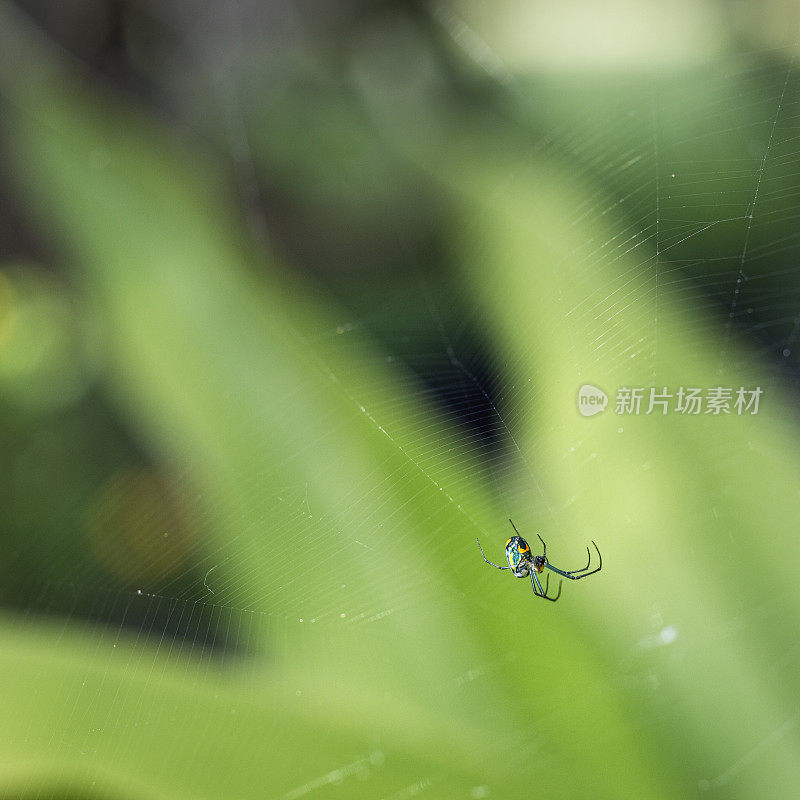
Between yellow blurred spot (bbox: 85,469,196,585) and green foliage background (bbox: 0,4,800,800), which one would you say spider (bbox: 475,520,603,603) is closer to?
green foliage background (bbox: 0,4,800,800)

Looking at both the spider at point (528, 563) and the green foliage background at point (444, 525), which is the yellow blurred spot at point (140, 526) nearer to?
the green foliage background at point (444, 525)

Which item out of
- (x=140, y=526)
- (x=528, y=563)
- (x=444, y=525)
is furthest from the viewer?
(x=140, y=526)

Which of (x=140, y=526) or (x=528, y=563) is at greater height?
(x=140, y=526)

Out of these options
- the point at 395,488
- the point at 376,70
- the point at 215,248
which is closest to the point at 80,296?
the point at 215,248

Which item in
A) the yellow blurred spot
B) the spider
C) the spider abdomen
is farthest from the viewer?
the yellow blurred spot

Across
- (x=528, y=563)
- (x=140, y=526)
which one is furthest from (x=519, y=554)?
(x=140, y=526)

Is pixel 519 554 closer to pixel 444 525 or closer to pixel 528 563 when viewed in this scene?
pixel 528 563

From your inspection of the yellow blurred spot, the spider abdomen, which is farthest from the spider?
the yellow blurred spot

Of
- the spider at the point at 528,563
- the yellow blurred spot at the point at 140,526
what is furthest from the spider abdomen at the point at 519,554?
the yellow blurred spot at the point at 140,526

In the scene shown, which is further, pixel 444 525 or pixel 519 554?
pixel 519 554
